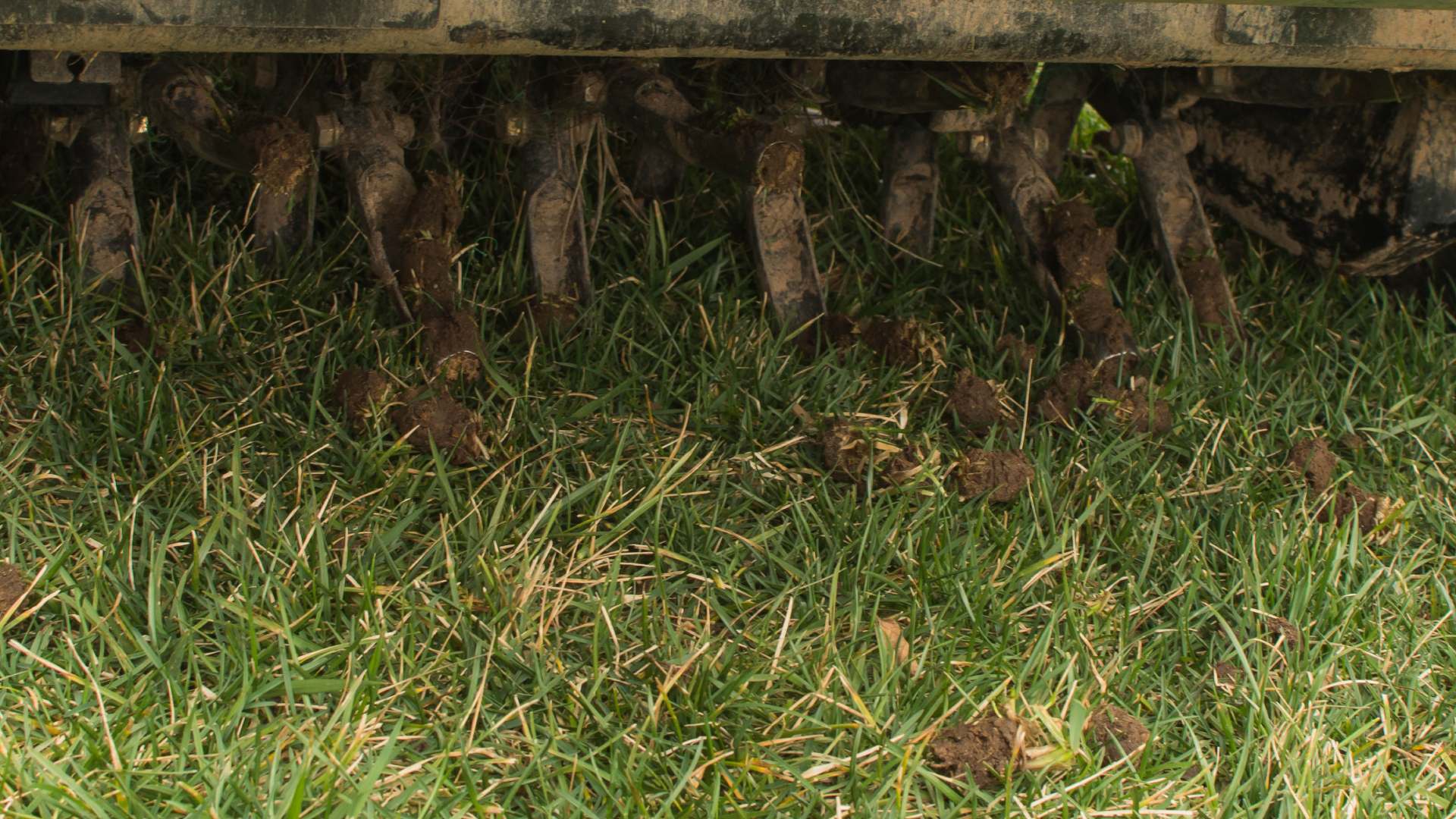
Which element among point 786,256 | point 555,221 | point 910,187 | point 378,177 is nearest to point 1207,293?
point 910,187

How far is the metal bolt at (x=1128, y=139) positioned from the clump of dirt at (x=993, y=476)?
85 centimetres

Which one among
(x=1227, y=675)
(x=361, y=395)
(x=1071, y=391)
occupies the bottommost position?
(x=1227, y=675)

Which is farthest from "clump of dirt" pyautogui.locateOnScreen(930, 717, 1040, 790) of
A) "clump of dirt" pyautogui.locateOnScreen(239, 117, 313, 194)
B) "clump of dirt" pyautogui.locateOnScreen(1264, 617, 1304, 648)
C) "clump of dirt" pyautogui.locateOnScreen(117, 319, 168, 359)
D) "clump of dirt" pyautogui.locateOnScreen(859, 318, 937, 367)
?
"clump of dirt" pyautogui.locateOnScreen(117, 319, 168, 359)

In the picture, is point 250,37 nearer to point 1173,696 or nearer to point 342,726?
point 342,726

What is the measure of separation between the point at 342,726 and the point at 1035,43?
1184mm

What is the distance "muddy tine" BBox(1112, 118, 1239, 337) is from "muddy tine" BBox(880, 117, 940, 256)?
1.11ft

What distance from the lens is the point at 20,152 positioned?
2584 millimetres

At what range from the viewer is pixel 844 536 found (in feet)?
6.93

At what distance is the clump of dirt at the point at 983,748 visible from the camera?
1.69 metres

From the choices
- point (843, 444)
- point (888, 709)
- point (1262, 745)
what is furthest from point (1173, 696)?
point (843, 444)

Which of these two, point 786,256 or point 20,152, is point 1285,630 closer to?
point 786,256

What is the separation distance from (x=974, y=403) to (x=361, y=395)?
897 millimetres

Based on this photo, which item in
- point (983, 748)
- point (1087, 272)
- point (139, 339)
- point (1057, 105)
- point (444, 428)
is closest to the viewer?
point (983, 748)

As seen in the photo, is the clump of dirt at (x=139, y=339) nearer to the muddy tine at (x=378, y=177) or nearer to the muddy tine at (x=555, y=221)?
the muddy tine at (x=378, y=177)
